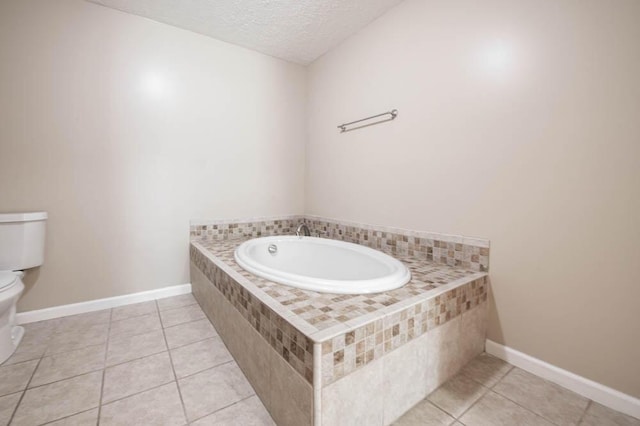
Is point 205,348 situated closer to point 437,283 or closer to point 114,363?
point 114,363

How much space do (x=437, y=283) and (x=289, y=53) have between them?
247 cm

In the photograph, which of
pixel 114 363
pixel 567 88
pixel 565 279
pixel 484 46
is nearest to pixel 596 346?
pixel 565 279

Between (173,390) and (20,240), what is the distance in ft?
4.60

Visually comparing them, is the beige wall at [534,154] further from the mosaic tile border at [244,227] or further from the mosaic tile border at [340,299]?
the mosaic tile border at [244,227]

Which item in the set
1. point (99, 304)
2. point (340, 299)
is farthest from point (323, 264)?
point (99, 304)

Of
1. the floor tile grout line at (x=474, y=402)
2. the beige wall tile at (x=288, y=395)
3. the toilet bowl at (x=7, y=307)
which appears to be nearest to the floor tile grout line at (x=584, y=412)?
the floor tile grout line at (x=474, y=402)

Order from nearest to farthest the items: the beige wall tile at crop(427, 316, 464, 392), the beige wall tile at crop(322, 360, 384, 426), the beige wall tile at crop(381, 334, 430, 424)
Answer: the beige wall tile at crop(322, 360, 384, 426) → the beige wall tile at crop(381, 334, 430, 424) → the beige wall tile at crop(427, 316, 464, 392)

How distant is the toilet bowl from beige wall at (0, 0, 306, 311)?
1.26 feet

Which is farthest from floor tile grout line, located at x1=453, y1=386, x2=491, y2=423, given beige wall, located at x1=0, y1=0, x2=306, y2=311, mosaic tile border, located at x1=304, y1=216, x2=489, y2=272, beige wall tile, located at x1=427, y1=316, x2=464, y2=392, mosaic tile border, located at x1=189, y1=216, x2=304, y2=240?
beige wall, located at x1=0, y1=0, x2=306, y2=311

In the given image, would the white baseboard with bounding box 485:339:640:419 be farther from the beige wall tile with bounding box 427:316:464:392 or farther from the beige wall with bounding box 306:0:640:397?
the beige wall tile with bounding box 427:316:464:392

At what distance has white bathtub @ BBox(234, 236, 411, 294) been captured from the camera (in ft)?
4.00

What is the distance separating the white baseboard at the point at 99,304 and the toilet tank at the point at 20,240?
386 millimetres

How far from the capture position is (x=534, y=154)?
1303 mm

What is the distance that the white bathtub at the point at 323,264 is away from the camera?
4.00 feet
